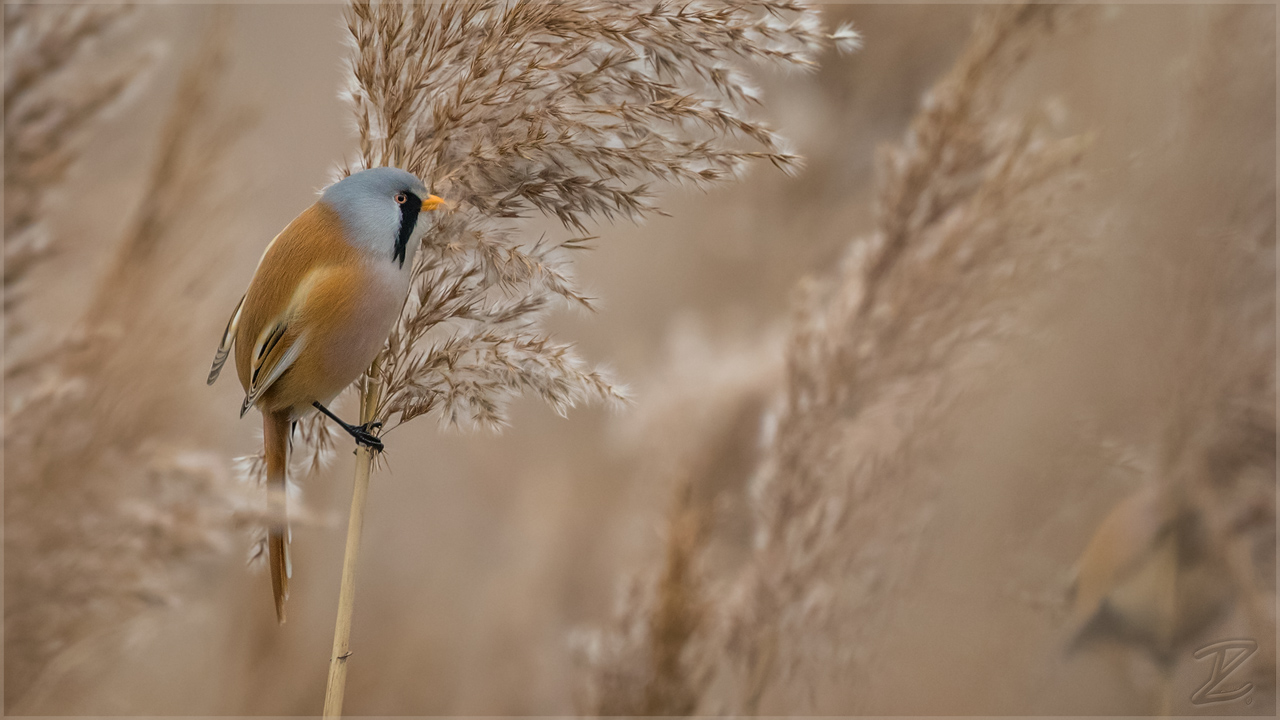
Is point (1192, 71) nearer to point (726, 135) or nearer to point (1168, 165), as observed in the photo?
point (1168, 165)

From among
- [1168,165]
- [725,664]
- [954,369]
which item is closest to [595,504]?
[725,664]

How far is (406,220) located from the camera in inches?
36.3

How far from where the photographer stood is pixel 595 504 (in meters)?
2.64

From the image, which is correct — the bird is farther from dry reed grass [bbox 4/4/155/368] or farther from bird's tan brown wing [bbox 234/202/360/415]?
dry reed grass [bbox 4/4/155/368]

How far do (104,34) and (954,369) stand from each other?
5.04 feet

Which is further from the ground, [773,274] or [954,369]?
[773,274]

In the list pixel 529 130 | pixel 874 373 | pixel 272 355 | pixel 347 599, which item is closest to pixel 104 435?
pixel 272 355

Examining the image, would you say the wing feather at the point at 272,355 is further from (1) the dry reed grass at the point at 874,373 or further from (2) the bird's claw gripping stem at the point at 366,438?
(1) the dry reed grass at the point at 874,373

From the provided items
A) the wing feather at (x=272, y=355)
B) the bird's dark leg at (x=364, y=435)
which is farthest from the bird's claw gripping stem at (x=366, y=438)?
the wing feather at (x=272, y=355)

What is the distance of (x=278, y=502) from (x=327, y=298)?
23cm

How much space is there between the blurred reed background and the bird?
14 cm

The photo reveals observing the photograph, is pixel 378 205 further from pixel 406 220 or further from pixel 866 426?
pixel 866 426

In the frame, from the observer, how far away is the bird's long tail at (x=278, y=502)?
0.87 m

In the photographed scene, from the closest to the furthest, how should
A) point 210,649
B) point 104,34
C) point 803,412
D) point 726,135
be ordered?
point 726,135, point 104,34, point 803,412, point 210,649
